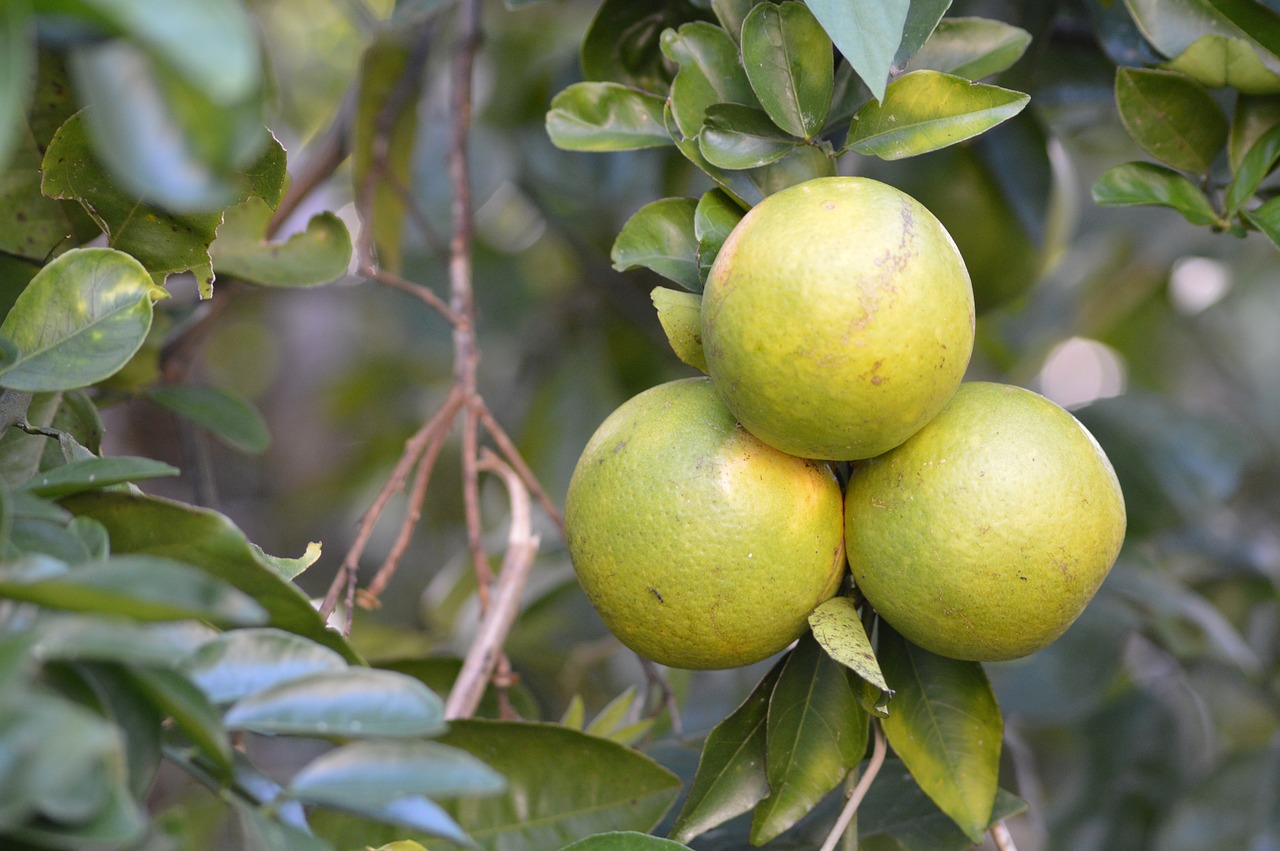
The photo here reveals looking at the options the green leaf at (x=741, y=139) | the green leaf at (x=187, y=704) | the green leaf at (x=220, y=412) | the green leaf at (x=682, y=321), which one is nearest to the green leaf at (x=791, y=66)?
the green leaf at (x=741, y=139)

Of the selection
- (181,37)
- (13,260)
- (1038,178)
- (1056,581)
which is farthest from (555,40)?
(181,37)

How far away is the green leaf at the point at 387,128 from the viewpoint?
1250mm

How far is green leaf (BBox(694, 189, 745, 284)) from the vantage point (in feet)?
2.23

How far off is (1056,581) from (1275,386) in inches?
59.0

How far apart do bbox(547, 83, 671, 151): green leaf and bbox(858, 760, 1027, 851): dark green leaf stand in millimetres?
510

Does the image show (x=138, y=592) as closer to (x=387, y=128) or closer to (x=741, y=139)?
(x=741, y=139)

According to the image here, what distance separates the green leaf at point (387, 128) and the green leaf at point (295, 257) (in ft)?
0.91

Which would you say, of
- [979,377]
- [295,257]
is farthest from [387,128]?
[979,377]

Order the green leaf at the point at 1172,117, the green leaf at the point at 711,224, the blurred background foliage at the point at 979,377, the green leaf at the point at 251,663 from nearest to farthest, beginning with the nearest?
1. the green leaf at the point at 251,663
2. the green leaf at the point at 711,224
3. the green leaf at the point at 1172,117
4. the blurred background foliage at the point at 979,377

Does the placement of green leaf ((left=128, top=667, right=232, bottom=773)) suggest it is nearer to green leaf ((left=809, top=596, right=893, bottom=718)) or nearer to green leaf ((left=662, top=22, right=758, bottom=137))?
green leaf ((left=809, top=596, right=893, bottom=718))

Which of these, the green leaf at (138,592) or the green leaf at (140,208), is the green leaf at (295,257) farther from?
the green leaf at (138,592)

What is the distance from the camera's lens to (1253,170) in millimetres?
752

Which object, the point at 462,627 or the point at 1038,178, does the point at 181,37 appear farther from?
the point at 462,627

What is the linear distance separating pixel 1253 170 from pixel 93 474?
762mm
